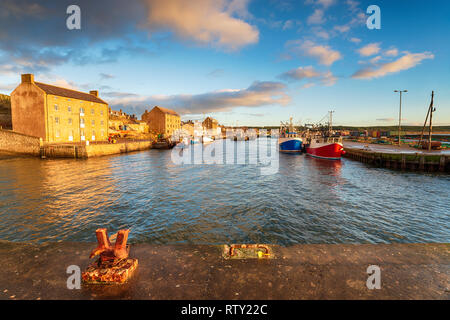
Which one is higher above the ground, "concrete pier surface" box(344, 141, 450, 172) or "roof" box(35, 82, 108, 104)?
"roof" box(35, 82, 108, 104)

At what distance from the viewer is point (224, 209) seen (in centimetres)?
1378

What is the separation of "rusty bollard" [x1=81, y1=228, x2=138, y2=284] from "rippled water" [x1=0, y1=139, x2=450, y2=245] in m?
4.79

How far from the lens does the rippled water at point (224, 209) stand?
10102mm

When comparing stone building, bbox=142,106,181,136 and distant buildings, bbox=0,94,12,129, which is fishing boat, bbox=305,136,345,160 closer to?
stone building, bbox=142,106,181,136

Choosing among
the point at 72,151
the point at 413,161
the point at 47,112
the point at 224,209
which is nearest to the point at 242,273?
the point at 224,209

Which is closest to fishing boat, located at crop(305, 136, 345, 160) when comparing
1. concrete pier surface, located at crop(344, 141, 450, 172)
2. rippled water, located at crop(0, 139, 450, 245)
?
concrete pier surface, located at crop(344, 141, 450, 172)

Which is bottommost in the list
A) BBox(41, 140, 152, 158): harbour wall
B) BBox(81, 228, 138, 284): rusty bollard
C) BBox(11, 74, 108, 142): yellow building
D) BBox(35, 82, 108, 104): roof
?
BBox(81, 228, 138, 284): rusty bollard

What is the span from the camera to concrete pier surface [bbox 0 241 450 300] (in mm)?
4145

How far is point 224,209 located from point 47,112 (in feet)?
153

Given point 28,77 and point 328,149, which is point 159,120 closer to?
point 28,77

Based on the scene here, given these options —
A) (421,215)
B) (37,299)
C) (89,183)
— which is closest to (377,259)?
(37,299)

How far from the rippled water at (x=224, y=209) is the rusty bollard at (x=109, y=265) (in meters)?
4.79

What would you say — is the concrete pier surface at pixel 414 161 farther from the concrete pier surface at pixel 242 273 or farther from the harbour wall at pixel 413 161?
the concrete pier surface at pixel 242 273

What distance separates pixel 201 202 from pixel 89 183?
41.6ft
